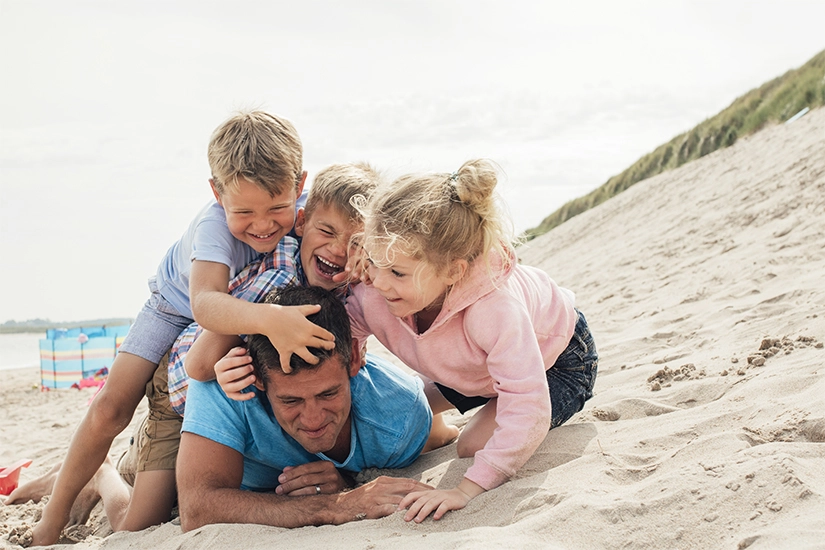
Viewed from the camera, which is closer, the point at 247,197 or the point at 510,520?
the point at 510,520

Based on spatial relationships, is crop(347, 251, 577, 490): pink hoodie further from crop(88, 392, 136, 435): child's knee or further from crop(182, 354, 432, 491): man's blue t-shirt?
crop(88, 392, 136, 435): child's knee

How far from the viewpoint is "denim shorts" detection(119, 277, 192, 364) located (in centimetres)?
391

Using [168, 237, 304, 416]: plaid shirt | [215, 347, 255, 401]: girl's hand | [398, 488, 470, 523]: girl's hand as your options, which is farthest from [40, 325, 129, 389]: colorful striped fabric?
[398, 488, 470, 523]: girl's hand

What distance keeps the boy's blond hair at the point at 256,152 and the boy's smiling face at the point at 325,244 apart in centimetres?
22

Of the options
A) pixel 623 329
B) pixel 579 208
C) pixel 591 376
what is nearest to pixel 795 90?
pixel 579 208

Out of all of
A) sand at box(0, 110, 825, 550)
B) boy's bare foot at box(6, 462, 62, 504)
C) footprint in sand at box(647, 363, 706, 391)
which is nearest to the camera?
sand at box(0, 110, 825, 550)

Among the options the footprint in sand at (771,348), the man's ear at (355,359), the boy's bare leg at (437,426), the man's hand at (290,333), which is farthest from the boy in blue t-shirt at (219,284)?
the footprint in sand at (771,348)

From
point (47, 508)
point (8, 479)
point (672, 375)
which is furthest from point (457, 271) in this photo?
point (8, 479)

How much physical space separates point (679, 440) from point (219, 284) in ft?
6.53

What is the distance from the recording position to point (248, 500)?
3.06 m

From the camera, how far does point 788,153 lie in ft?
35.6

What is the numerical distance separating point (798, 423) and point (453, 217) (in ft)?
4.77

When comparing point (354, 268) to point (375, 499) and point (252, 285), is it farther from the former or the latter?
point (375, 499)

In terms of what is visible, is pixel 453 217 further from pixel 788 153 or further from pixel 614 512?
pixel 788 153
